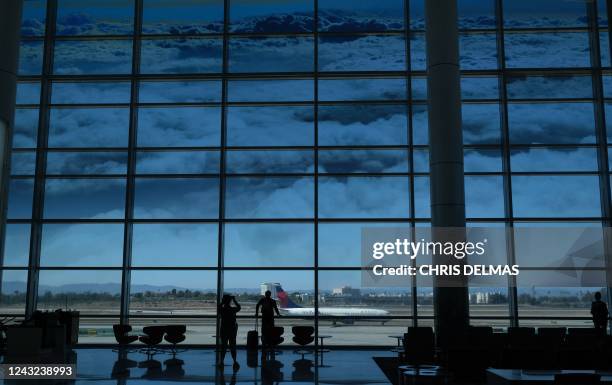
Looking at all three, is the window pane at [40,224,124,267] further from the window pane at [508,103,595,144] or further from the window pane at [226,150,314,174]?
the window pane at [508,103,595,144]

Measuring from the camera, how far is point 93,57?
16.7 meters

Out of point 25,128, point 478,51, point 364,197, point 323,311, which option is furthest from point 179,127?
point 478,51

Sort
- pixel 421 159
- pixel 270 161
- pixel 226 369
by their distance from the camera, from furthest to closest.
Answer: pixel 270 161 → pixel 421 159 → pixel 226 369

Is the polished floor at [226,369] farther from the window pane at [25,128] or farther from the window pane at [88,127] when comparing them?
the window pane at [25,128]

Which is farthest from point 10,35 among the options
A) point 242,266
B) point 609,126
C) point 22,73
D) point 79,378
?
point 609,126

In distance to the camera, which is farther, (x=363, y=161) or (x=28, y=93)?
(x=28, y=93)

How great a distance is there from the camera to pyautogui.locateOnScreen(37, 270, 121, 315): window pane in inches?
615

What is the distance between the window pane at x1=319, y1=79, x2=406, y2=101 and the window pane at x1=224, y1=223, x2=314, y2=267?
3.48 m

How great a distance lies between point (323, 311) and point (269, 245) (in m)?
2.13

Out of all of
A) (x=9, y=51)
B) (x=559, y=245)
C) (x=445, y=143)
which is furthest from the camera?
(x=559, y=245)

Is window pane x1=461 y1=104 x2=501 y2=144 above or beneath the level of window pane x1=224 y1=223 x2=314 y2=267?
above

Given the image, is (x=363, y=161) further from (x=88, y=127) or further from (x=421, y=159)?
(x=88, y=127)

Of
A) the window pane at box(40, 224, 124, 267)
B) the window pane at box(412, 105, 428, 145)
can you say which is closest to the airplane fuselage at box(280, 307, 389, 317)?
the window pane at box(412, 105, 428, 145)

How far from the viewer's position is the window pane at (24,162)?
16.1 meters
